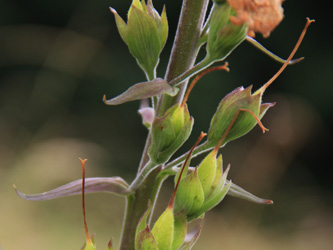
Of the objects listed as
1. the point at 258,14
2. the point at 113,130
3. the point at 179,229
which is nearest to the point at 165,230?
the point at 179,229

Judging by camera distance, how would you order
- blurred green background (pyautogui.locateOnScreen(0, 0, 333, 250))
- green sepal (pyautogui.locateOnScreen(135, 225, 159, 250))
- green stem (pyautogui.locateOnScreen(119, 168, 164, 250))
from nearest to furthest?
green sepal (pyautogui.locateOnScreen(135, 225, 159, 250))
green stem (pyautogui.locateOnScreen(119, 168, 164, 250))
blurred green background (pyautogui.locateOnScreen(0, 0, 333, 250))

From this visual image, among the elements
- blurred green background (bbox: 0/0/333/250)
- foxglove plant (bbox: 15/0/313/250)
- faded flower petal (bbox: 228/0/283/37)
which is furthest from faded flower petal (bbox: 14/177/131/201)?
blurred green background (bbox: 0/0/333/250)

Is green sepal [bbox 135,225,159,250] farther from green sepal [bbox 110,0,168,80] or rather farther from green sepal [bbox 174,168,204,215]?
green sepal [bbox 110,0,168,80]

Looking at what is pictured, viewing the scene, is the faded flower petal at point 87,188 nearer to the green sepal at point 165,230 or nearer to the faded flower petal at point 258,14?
the green sepal at point 165,230

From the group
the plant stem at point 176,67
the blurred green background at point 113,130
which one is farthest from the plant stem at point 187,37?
the blurred green background at point 113,130

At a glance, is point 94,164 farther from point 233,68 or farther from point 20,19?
point 20,19

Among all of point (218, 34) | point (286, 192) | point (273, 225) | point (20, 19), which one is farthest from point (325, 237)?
point (20, 19)
